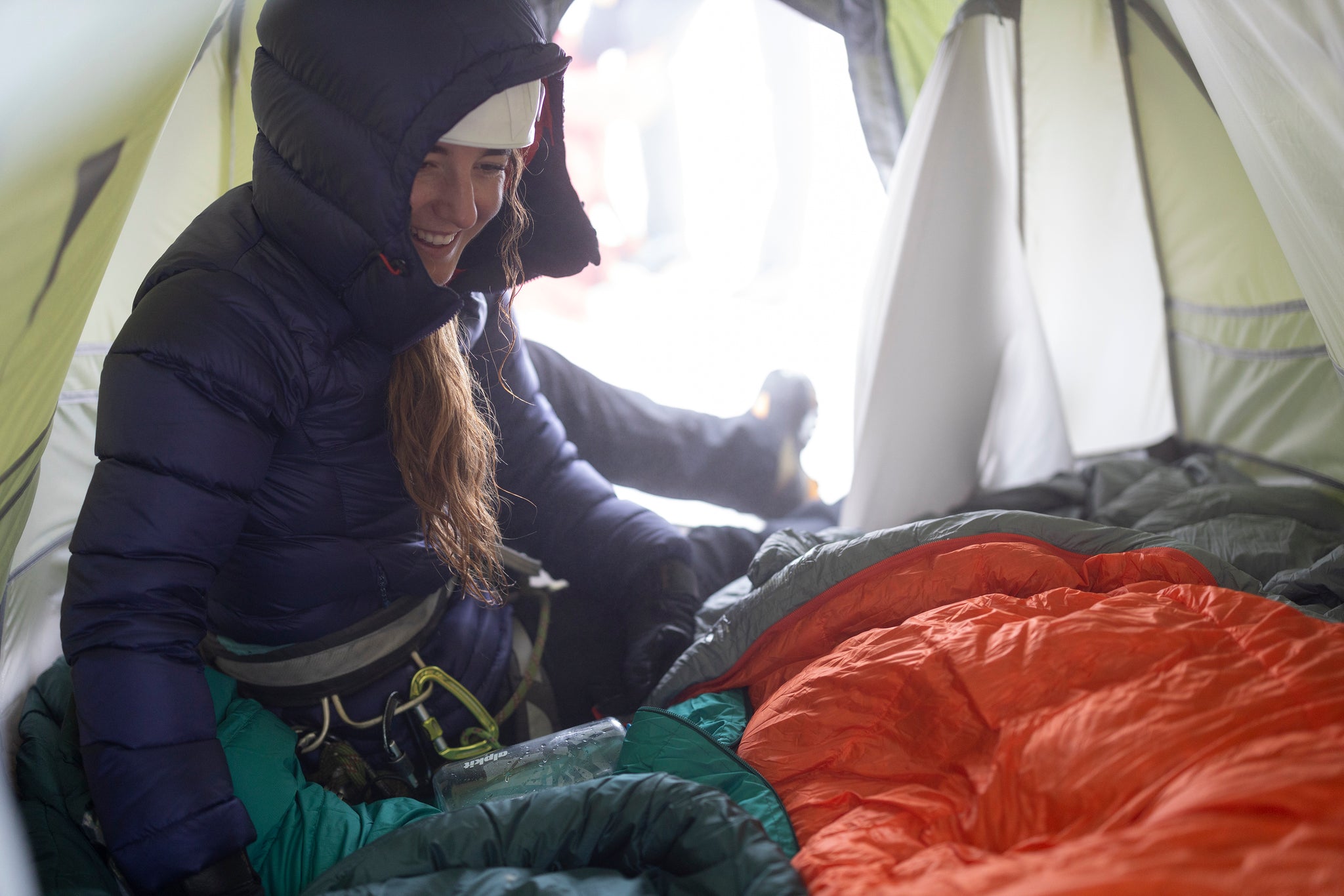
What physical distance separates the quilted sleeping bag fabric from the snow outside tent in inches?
18.9

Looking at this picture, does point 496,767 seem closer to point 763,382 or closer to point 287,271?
point 287,271

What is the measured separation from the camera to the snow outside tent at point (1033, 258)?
1.25 metres

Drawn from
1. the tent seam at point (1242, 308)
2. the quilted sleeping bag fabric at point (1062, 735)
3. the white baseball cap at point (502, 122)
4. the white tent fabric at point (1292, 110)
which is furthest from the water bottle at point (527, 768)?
the tent seam at point (1242, 308)

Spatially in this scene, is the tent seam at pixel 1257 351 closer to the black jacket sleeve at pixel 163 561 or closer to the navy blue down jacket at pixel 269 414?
the navy blue down jacket at pixel 269 414

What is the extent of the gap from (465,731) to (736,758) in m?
0.38

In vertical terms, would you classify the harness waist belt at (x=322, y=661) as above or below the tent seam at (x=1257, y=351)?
above

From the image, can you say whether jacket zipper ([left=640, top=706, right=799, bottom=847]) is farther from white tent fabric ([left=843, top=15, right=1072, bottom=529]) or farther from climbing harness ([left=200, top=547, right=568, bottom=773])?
white tent fabric ([left=843, top=15, right=1072, bottom=529])

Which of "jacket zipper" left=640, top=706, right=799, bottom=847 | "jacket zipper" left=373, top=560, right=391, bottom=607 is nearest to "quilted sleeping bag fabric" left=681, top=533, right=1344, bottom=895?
"jacket zipper" left=640, top=706, right=799, bottom=847

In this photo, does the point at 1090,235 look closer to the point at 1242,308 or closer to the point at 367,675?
the point at 1242,308

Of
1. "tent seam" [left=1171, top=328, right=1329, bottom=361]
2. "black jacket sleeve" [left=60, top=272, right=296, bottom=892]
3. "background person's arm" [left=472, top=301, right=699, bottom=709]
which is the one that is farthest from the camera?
"tent seam" [left=1171, top=328, right=1329, bottom=361]

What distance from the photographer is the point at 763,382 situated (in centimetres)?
194

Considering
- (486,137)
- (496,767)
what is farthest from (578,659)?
(486,137)

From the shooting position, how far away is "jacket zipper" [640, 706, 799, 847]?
2.49 ft

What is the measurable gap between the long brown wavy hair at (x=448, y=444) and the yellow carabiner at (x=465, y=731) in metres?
0.10
